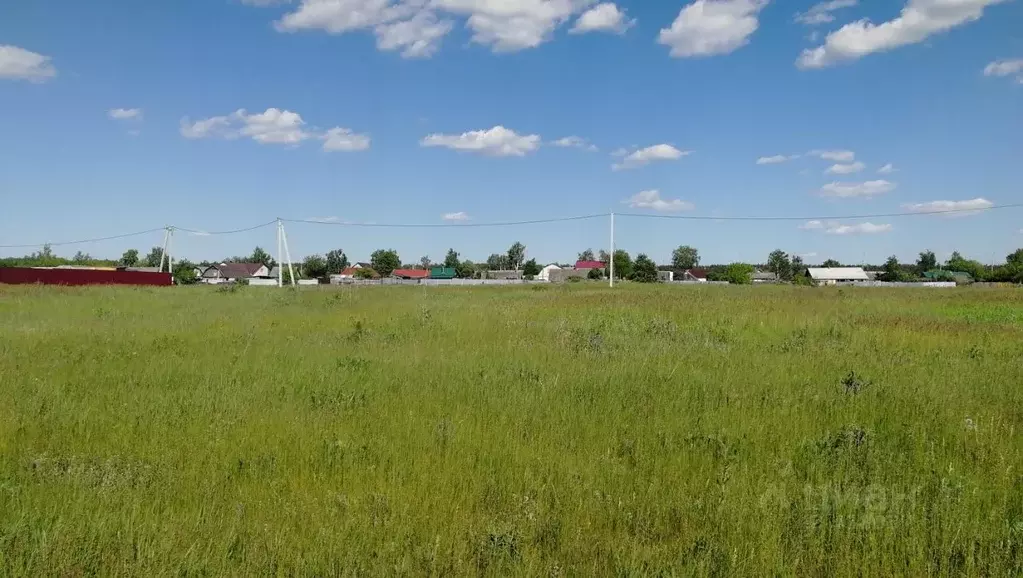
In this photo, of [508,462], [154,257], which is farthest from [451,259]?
[508,462]

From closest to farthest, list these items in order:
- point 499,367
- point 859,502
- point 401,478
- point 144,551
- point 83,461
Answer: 1. point 144,551
2. point 859,502
3. point 401,478
4. point 83,461
5. point 499,367

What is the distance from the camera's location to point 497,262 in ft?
575

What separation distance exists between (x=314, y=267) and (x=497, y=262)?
56159 mm

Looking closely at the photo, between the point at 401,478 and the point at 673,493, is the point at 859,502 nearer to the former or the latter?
the point at 673,493

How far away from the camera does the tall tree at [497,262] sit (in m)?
172

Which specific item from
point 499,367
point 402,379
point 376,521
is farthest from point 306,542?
point 499,367

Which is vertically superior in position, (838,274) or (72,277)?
(838,274)

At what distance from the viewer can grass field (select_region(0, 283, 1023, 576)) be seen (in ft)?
11.7

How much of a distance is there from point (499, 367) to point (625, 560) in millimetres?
5695

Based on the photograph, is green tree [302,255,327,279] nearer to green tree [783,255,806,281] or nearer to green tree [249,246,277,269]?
green tree [249,246,277,269]

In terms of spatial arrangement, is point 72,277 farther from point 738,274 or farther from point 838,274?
point 838,274

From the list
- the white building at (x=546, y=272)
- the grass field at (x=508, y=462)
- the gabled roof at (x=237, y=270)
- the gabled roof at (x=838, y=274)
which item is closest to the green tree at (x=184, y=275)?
the gabled roof at (x=237, y=270)

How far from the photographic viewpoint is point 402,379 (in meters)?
8.20

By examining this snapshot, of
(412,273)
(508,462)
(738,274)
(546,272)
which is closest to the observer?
(508,462)
